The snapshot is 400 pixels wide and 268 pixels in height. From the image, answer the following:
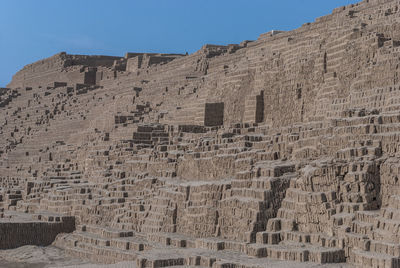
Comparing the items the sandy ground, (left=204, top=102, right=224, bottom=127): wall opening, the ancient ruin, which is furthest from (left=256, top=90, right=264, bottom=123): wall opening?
the sandy ground

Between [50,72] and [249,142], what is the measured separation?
1509 inches

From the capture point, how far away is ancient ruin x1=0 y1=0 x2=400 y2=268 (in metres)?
16.2

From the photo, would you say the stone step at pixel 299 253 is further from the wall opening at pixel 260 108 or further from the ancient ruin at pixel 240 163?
the wall opening at pixel 260 108

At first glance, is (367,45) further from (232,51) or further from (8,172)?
(8,172)

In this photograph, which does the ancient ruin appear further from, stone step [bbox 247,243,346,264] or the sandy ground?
the sandy ground

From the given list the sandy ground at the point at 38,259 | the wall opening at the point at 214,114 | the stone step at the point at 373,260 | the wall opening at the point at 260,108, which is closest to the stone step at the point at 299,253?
the stone step at the point at 373,260

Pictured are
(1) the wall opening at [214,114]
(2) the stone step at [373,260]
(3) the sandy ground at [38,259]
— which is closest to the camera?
(2) the stone step at [373,260]

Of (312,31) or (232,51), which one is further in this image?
(232,51)

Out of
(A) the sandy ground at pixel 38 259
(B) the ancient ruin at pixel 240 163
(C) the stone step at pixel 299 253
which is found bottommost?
(A) the sandy ground at pixel 38 259

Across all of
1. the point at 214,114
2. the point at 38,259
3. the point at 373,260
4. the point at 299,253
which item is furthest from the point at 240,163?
the point at 214,114

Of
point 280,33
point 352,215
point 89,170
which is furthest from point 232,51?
point 352,215

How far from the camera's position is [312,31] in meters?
29.9

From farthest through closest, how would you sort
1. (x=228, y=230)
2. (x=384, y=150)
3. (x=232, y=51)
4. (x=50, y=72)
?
(x=50, y=72)
(x=232, y=51)
(x=228, y=230)
(x=384, y=150)

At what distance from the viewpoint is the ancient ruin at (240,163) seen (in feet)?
53.0
